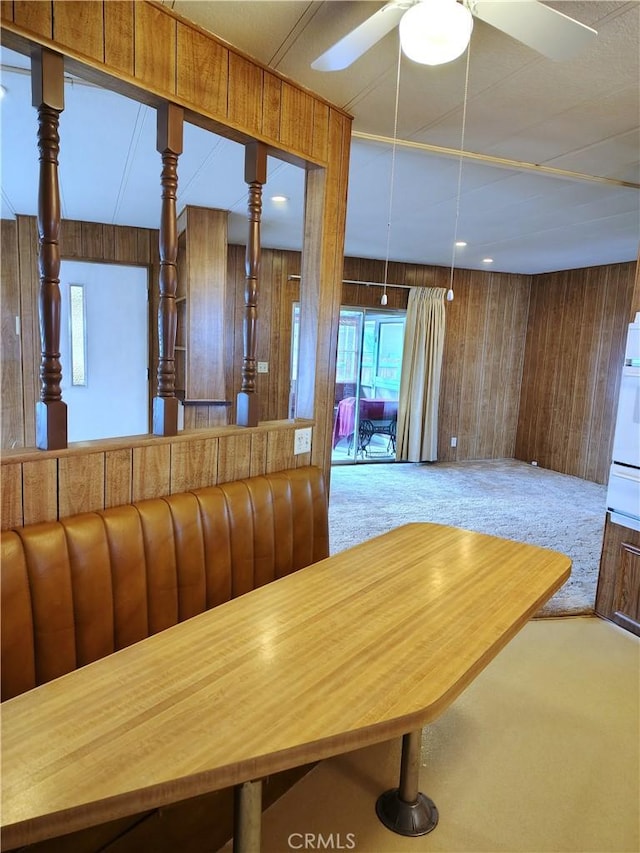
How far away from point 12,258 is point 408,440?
4689 mm

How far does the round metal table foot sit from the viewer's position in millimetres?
1584

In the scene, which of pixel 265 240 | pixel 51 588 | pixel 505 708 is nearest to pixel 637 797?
pixel 505 708

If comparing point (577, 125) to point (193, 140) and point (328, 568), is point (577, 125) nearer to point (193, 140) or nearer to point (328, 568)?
point (193, 140)

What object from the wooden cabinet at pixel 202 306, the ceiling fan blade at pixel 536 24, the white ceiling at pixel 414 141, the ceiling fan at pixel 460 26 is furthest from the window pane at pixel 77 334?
the ceiling fan blade at pixel 536 24

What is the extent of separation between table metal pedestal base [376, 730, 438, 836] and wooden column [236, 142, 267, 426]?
4.36 feet

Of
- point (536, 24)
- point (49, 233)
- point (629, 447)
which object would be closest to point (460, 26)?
point (536, 24)

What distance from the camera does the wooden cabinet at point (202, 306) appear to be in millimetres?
4109

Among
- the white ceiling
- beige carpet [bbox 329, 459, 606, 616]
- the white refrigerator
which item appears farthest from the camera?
beige carpet [bbox 329, 459, 606, 616]

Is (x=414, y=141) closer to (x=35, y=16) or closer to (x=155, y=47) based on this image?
(x=155, y=47)

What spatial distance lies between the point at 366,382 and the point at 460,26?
528cm

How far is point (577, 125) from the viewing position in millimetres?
2404

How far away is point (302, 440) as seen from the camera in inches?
94.9

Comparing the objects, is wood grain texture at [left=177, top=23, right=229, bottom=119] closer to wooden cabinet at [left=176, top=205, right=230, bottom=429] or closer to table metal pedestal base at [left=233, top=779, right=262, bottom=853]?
table metal pedestal base at [left=233, top=779, right=262, bottom=853]

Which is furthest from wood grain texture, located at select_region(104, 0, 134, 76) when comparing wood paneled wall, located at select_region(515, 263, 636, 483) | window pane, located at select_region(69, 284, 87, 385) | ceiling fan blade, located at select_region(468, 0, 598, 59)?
wood paneled wall, located at select_region(515, 263, 636, 483)
